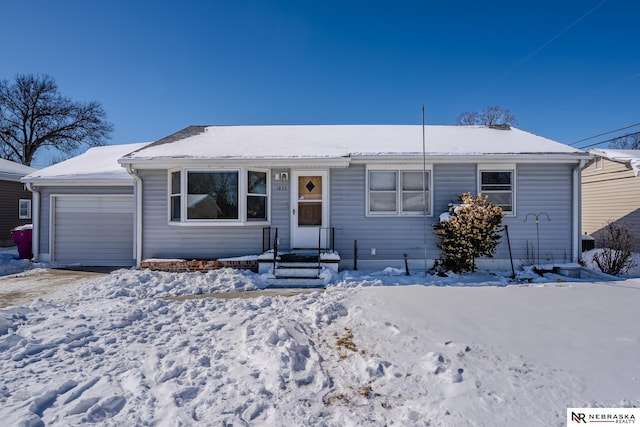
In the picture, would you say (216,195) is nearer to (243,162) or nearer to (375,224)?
(243,162)

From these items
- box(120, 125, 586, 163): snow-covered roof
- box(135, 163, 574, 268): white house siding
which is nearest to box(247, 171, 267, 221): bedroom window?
box(135, 163, 574, 268): white house siding

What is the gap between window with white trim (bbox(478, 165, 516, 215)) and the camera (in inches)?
307

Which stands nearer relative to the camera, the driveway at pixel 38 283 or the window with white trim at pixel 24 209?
the driveway at pixel 38 283

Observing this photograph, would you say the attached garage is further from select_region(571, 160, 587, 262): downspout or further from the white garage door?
select_region(571, 160, 587, 262): downspout

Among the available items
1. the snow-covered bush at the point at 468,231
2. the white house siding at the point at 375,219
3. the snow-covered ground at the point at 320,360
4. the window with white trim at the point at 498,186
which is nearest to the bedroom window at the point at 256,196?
the white house siding at the point at 375,219

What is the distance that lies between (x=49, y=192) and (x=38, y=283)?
3626 mm

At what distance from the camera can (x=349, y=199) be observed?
7.81 metres

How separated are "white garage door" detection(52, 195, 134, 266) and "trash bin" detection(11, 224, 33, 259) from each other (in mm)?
1184

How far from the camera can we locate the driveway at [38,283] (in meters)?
5.65

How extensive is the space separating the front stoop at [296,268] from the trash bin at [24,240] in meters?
8.01

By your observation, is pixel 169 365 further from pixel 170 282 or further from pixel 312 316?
pixel 170 282

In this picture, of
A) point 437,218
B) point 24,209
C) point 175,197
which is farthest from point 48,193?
point 437,218

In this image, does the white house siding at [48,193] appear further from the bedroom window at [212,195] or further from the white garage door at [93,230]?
the bedroom window at [212,195]

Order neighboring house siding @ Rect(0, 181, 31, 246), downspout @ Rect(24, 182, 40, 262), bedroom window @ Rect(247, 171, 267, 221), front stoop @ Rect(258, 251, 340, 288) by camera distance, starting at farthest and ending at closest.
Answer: neighboring house siding @ Rect(0, 181, 31, 246), downspout @ Rect(24, 182, 40, 262), bedroom window @ Rect(247, 171, 267, 221), front stoop @ Rect(258, 251, 340, 288)
